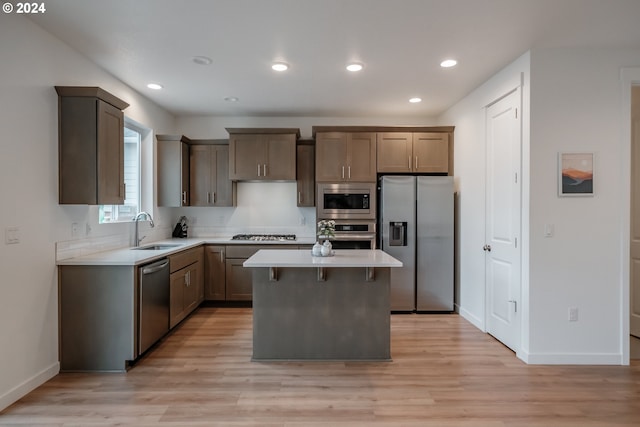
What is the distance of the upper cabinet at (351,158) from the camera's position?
15.4ft

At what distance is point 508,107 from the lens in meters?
3.35

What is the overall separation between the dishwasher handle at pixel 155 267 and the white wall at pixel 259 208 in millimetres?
1849

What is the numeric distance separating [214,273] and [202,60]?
2.71 m

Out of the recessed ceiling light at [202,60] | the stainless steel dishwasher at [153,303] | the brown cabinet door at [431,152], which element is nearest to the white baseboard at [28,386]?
the stainless steel dishwasher at [153,303]

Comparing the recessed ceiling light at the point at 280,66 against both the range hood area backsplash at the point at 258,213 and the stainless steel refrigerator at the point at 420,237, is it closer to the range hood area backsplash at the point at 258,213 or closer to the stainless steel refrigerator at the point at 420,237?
the stainless steel refrigerator at the point at 420,237

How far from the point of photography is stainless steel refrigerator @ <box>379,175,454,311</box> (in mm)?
4496

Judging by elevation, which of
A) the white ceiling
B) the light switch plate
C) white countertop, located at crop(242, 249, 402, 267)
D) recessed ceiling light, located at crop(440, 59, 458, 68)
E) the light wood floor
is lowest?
the light wood floor

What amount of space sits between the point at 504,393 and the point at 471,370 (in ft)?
1.22

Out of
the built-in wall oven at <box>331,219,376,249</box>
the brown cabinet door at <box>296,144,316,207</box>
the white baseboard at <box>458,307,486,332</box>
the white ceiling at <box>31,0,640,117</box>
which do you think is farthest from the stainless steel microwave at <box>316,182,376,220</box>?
the white baseboard at <box>458,307,486,332</box>

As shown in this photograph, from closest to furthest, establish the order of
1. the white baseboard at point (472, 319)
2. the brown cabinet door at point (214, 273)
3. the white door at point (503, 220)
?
the white door at point (503, 220)
the white baseboard at point (472, 319)
the brown cabinet door at point (214, 273)

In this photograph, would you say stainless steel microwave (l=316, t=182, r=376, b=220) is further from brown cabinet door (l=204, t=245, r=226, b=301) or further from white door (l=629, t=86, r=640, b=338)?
white door (l=629, t=86, r=640, b=338)

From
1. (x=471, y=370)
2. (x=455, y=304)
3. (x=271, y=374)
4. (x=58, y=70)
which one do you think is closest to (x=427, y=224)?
(x=455, y=304)

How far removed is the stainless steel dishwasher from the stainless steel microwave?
6.77 ft

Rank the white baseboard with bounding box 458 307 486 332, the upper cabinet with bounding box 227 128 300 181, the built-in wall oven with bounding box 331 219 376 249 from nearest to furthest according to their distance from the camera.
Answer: the white baseboard with bounding box 458 307 486 332 < the built-in wall oven with bounding box 331 219 376 249 < the upper cabinet with bounding box 227 128 300 181
